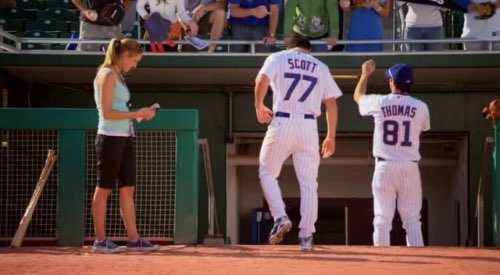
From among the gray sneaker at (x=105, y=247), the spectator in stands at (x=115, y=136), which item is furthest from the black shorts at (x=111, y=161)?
the gray sneaker at (x=105, y=247)

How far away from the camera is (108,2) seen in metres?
12.4

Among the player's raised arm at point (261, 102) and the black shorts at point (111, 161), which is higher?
the player's raised arm at point (261, 102)

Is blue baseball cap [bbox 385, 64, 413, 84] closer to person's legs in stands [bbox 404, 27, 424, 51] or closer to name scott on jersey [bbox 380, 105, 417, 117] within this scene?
name scott on jersey [bbox 380, 105, 417, 117]

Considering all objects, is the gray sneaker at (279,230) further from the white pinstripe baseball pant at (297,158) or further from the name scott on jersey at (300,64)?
the name scott on jersey at (300,64)

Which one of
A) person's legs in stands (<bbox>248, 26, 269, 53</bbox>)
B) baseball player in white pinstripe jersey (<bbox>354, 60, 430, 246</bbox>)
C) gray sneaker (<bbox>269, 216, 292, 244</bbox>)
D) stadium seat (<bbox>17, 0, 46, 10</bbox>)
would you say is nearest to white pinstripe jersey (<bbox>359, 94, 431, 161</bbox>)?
baseball player in white pinstripe jersey (<bbox>354, 60, 430, 246</bbox>)

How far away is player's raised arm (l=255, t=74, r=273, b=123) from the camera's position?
8.21 metres

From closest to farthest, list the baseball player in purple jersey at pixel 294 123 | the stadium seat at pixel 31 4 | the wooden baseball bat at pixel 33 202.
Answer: the baseball player in purple jersey at pixel 294 123 → the wooden baseball bat at pixel 33 202 → the stadium seat at pixel 31 4

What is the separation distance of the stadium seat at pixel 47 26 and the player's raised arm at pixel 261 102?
7.36 meters

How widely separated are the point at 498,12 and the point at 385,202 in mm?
4215

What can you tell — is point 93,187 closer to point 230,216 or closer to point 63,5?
point 230,216

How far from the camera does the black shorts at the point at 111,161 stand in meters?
8.20

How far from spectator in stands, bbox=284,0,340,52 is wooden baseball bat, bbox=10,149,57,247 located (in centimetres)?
407

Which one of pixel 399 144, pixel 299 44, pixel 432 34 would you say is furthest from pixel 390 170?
pixel 432 34

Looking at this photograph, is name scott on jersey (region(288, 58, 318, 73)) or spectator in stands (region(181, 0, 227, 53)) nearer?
name scott on jersey (region(288, 58, 318, 73))
